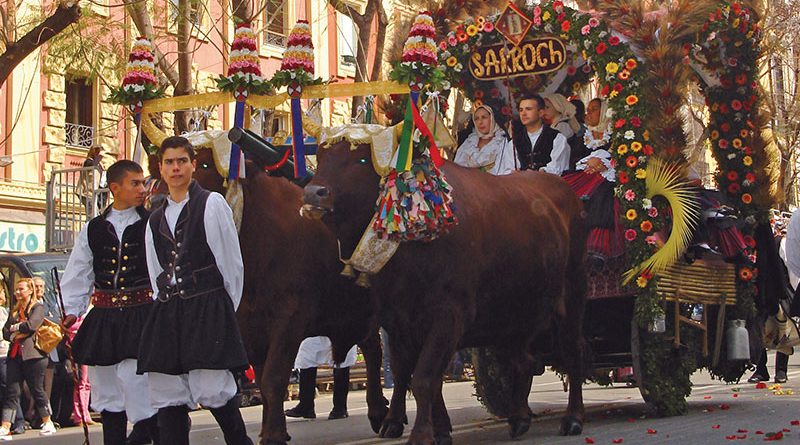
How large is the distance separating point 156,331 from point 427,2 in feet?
17.6

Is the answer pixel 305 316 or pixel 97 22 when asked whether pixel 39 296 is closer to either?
pixel 305 316

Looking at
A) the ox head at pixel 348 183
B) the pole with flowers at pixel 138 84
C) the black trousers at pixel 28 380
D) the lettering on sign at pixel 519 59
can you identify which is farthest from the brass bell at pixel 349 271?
the black trousers at pixel 28 380

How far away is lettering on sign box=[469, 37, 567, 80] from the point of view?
36.8ft

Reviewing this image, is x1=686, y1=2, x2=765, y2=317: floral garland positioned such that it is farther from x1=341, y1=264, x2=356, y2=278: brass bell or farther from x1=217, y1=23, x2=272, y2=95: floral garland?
x1=341, y1=264, x2=356, y2=278: brass bell

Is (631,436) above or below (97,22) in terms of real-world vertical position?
below

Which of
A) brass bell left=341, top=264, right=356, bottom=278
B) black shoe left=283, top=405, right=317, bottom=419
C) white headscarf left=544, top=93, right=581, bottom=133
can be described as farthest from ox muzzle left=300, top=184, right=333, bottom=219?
black shoe left=283, top=405, right=317, bottom=419

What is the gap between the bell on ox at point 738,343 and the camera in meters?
11.1

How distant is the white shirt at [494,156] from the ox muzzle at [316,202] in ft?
10.8

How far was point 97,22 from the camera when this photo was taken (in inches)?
813

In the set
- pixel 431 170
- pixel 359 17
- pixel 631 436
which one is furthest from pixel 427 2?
pixel 359 17

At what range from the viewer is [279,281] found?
30.9ft

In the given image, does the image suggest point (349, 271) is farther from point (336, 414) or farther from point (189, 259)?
point (336, 414)

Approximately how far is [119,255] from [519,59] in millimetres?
4465

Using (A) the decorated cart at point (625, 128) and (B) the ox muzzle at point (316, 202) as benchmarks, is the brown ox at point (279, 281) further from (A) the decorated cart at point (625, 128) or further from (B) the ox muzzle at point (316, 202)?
(B) the ox muzzle at point (316, 202)
